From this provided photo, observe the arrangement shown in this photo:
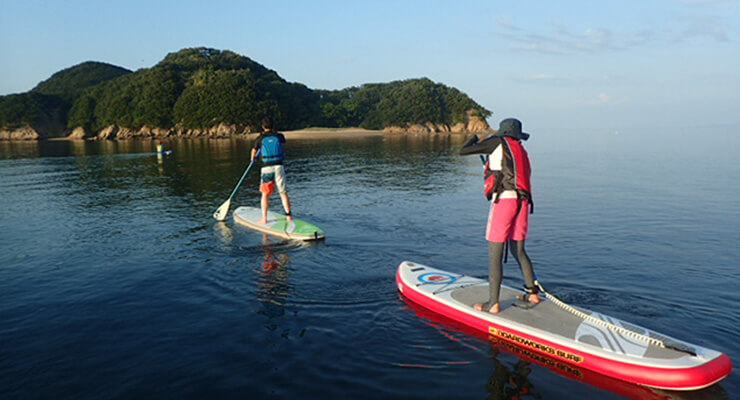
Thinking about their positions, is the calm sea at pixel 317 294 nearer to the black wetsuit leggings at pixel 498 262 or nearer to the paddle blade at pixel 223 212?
the paddle blade at pixel 223 212

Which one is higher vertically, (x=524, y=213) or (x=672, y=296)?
(x=524, y=213)

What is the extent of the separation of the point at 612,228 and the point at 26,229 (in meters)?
17.1

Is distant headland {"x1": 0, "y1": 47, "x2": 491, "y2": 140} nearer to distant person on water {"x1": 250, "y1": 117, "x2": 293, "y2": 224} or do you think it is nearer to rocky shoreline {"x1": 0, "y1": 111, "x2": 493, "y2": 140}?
rocky shoreline {"x1": 0, "y1": 111, "x2": 493, "y2": 140}

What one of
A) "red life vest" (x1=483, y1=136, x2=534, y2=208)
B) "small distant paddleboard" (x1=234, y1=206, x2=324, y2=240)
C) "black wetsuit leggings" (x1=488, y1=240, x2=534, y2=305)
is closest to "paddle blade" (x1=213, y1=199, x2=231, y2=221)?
"small distant paddleboard" (x1=234, y1=206, x2=324, y2=240)

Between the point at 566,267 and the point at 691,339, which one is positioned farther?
the point at 566,267

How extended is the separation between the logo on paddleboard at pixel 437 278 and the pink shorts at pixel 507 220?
5.54 feet

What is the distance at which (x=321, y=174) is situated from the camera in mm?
28109

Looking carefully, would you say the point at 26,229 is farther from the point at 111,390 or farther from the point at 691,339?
the point at 691,339

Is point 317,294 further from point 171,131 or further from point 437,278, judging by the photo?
point 171,131

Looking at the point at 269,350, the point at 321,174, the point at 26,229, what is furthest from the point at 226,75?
the point at 269,350

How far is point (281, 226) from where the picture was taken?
1250 centimetres

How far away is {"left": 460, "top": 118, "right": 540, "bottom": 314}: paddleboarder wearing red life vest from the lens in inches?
248

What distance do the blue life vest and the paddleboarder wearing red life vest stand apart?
718 centimetres

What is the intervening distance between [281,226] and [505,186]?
7.60m
